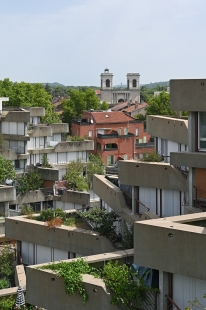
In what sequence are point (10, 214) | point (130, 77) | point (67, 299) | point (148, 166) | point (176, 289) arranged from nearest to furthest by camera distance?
1. point (176, 289)
2. point (67, 299)
3. point (148, 166)
4. point (10, 214)
5. point (130, 77)

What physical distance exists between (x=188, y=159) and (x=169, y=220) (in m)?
3.50

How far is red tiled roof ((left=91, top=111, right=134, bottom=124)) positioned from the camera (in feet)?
185

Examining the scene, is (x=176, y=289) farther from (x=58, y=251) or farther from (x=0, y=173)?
(x=0, y=173)

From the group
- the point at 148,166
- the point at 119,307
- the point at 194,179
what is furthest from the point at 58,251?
the point at 119,307

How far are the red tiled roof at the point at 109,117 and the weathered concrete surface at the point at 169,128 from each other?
117 feet

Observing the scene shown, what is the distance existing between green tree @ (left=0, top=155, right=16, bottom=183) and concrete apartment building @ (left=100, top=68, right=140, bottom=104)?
81076mm

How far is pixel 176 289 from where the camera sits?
11.7m

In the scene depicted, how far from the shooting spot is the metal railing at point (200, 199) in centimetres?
1512

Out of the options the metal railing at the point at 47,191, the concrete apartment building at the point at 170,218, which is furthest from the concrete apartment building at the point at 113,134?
the concrete apartment building at the point at 170,218

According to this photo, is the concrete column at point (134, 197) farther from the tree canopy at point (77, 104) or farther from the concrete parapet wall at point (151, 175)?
the tree canopy at point (77, 104)

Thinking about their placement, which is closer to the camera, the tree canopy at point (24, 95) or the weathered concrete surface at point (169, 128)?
the weathered concrete surface at point (169, 128)

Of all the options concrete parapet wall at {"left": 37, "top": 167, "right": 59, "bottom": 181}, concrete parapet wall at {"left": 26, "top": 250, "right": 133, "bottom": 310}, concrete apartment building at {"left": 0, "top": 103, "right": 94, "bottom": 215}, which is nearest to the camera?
concrete parapet wall at {"left": 26, "top": 250, "right": 133, "bottom": 310}

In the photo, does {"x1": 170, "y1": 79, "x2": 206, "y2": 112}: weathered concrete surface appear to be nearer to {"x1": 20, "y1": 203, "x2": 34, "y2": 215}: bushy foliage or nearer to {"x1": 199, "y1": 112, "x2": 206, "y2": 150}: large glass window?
{"x1": 199, "y1": 112, "x2": 206, "y2": 150}: large glass window

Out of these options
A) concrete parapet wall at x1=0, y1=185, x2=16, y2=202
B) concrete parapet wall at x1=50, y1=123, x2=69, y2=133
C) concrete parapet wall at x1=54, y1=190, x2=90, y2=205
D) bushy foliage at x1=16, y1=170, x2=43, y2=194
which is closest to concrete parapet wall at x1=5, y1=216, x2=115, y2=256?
concrete parapet wall at x1=0, y1=185, x2=16, y2=202
